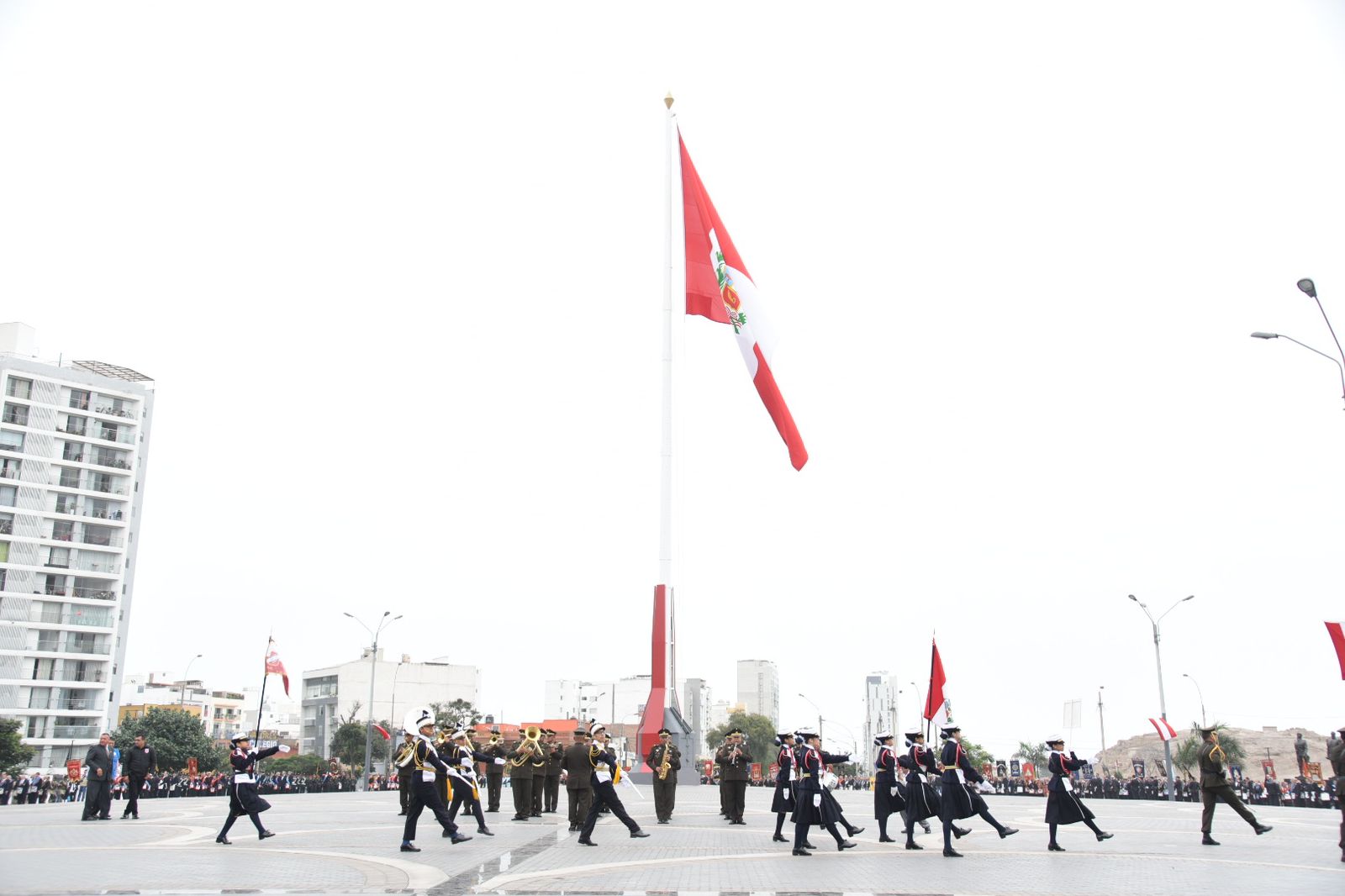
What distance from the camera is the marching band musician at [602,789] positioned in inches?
645

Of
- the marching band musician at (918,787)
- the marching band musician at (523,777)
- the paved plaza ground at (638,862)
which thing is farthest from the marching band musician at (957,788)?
the marching band musician at (523,777)

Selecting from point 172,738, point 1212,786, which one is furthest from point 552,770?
point 172,738

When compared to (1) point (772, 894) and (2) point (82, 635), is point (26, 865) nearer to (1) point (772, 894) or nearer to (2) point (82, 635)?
(1) point (772, 894)

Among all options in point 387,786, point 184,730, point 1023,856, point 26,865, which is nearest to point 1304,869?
point 1023,856

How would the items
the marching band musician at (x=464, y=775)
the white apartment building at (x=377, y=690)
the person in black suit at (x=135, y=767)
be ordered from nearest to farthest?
1. the marching band musician at (x=464, y=775)
2. the person in black suit at (x=135, y=767)
3. the white apartment building at (x=377, y=690)

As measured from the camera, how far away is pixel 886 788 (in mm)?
17984

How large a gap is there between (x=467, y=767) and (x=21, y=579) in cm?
7648

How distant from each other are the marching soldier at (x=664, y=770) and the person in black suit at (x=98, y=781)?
37.6ft

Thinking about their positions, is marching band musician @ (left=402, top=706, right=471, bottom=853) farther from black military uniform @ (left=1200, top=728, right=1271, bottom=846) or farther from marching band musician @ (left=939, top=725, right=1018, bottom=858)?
black military uniform @ (left=1200, top=728, right=1271, bottom=846)

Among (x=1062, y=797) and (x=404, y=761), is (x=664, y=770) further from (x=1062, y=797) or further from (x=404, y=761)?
(x=1062, y=797)

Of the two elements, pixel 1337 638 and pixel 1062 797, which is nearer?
pixel 1062 797

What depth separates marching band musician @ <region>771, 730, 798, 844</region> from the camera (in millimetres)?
16484

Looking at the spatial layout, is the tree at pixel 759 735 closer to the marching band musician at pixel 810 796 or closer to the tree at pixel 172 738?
the tree at pixel 172 738

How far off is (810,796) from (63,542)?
279ft
